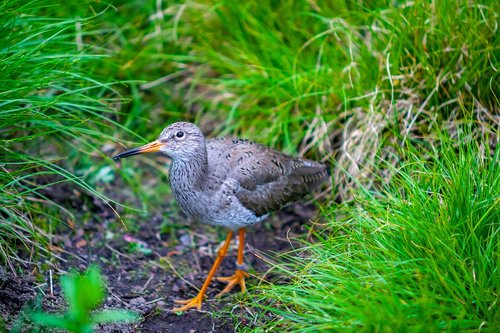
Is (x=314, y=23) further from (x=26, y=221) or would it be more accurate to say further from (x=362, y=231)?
(x=26, y=221)

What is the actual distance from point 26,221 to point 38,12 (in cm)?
182

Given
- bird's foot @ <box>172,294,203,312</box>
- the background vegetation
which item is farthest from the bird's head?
bird's foot @ <box>172,294,203,312</box>

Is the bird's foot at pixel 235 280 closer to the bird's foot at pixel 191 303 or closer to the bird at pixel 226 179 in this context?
the bird at pixel 226 179

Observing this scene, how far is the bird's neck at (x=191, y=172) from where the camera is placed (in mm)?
4645

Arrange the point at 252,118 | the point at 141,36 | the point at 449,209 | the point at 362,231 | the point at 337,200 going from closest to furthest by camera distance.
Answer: the point at 449,209 < the point at 362,231 < the point at 337,200 < the point at 252,118 < the point at 141,36

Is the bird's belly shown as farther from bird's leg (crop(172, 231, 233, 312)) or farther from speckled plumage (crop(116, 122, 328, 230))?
bird's leg (crop(172, 231, 233, 312))

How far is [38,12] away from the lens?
5066 mm

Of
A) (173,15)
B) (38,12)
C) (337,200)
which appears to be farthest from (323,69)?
(38,12)

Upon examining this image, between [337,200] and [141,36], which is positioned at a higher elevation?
[141,36]

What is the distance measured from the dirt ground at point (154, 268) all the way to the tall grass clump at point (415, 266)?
2.34 feet

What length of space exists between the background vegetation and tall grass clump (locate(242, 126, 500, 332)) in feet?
0.05

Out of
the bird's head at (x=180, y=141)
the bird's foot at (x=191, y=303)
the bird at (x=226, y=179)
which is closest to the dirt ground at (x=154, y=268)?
the bird's foot at (x=191, y=303)

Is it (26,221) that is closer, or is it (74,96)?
(26,221)

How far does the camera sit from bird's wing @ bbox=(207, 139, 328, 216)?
15.8 feet
